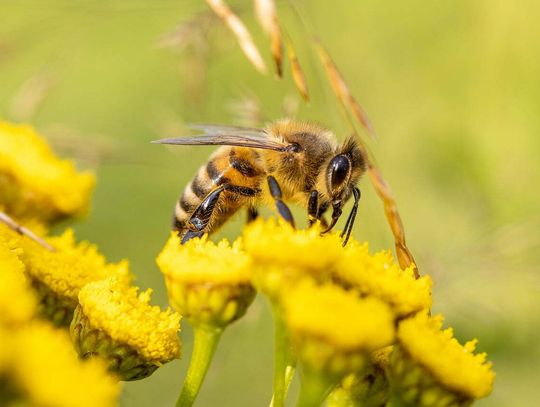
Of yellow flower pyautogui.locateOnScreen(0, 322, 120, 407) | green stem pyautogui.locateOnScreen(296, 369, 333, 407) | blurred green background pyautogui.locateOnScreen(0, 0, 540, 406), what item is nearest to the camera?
yellow flower pyautogui.locateOnScreen(0, 322, 120, 407)

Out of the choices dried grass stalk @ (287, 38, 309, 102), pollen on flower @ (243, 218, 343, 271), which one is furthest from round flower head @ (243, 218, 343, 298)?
dried grass stalk @ (287, 38, 309, 102)

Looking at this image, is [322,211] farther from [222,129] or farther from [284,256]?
[284,256]

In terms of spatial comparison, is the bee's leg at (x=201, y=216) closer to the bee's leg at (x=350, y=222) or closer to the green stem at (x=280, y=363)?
the bee's leg at (x=350, y=222)

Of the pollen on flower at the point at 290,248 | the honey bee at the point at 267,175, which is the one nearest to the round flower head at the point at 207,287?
the pollen on flower at the point at 290,248

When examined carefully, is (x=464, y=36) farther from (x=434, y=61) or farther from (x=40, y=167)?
(x=40, y=167)

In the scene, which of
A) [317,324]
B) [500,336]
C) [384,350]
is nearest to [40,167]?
[384,350]

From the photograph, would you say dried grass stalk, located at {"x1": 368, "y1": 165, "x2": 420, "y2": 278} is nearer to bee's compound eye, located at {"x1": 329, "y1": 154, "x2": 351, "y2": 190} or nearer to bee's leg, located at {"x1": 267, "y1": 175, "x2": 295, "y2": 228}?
bee's leg, located at {"x1": 267, "y1": 175, "x2": 295, "y2": 228}
